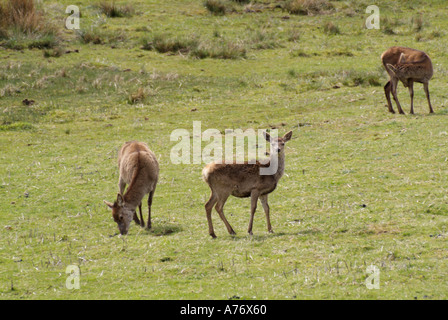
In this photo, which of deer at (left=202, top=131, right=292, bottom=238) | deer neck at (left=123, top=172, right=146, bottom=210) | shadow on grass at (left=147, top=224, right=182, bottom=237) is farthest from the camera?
deer neck at (left=123, top=172, right=146, bottom=210)

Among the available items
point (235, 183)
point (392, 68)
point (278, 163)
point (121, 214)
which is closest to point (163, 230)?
point (121, 214)

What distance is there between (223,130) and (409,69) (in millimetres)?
4916

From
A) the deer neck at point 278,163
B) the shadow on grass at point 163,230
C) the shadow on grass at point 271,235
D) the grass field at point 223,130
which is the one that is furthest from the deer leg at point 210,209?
the deer neck at point 278,163

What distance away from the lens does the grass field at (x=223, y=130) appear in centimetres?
838

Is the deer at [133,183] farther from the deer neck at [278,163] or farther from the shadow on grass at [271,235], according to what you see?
the deer neck at [278,163]

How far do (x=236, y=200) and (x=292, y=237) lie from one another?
2.66 m

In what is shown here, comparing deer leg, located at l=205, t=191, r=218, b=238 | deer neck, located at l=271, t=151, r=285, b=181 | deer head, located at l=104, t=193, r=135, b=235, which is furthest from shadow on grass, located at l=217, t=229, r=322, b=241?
deer head, located at l=104, t=193, r=135, b=235

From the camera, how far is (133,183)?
34.7 ft

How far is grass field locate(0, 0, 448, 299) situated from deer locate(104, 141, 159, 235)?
0.32 metres

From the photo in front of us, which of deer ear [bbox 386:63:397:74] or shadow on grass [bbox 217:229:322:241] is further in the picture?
deer ear [bbox 386:63:397:74]

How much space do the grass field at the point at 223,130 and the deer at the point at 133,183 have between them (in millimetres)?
322

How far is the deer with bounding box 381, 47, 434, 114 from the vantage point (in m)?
16.7

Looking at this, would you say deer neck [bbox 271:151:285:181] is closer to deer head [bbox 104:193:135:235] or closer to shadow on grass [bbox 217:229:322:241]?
shadow on grass [bbox 217:229:322:241]
